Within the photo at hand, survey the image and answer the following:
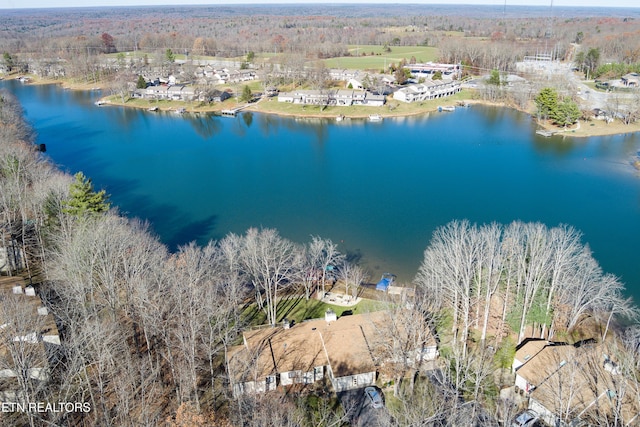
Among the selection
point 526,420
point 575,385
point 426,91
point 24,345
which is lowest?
point 526,420

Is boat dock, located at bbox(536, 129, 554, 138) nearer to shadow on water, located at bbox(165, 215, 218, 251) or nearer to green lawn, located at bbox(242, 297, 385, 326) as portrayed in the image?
shadow on water, located at bbox(165, 215, 218, 251)

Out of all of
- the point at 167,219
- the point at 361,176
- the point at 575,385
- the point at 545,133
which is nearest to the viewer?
the point at 575,385

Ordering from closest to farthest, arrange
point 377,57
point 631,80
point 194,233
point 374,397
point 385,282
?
1. point 374,397
2. point 385,282
3. point 194,233
4. point 631,80
5. point 377,57

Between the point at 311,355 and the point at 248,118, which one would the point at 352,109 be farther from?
the point at 311,355

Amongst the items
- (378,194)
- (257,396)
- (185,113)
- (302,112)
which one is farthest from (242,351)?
(185,113)

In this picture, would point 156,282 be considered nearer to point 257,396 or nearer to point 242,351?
point 242,351

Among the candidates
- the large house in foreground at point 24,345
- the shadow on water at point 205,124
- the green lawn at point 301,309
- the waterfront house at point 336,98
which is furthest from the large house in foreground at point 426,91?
the large house in foreground at point 24,345

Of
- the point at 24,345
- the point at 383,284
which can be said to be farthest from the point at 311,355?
the point at 24,345
